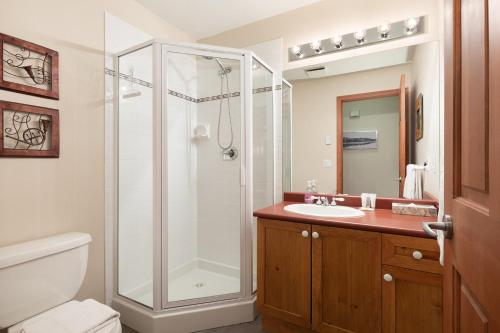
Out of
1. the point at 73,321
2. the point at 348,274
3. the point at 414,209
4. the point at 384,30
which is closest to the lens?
the point at 73,321

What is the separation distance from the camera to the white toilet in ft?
3.87

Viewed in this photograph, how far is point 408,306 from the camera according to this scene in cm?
128

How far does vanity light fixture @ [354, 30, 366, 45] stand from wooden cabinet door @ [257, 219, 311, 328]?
1.49m

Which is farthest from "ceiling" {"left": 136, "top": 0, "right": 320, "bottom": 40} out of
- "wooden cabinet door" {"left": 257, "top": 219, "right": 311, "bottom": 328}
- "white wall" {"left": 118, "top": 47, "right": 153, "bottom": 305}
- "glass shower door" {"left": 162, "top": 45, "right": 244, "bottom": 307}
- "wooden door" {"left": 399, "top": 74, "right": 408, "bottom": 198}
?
"wooden cabinet door" {"left": 257, "top": 219, "right": 311, "bottom": 328}

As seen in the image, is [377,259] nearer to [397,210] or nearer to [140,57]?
[397,210]

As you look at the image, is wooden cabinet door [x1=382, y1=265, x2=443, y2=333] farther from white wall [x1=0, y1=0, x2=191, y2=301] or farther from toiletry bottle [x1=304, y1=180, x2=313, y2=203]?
white wall [x1=0, y1=0, x2=191, y2=301]

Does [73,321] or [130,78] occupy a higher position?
[130,78]

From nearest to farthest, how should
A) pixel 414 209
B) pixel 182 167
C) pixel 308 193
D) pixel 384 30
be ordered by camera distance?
pixel 414 209 < pixel 384 30 < pixel 308 193 < pixel 182 167

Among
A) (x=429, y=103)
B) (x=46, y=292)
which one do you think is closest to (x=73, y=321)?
(x=46, y=292)

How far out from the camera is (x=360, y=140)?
1952 mm

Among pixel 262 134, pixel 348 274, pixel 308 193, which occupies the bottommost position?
pixel 348 274

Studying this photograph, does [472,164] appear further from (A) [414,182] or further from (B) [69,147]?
(B) [69,147]

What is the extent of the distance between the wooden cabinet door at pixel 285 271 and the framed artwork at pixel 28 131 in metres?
1.44

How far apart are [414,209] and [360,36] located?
1.34 m
